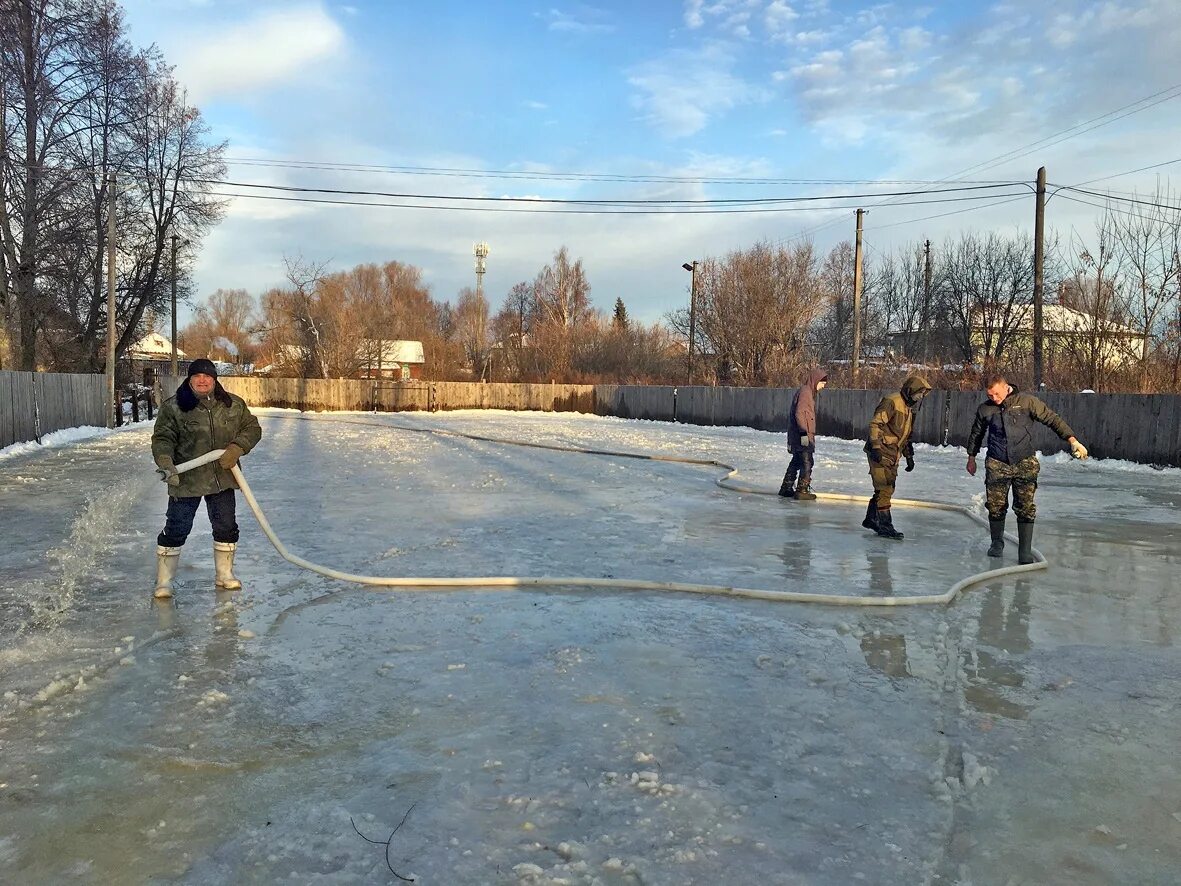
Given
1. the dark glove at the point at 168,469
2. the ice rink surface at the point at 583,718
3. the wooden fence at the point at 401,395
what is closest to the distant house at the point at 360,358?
the wooden fence at the point at 401,395

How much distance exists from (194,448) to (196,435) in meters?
0.09

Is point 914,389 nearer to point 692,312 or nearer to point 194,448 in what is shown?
point 194,448

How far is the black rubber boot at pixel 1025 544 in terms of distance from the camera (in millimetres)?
7207

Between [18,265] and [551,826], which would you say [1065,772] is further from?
[18,265]

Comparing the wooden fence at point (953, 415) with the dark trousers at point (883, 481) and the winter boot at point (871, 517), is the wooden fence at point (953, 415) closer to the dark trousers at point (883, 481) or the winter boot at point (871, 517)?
the winter boot at point (871, 517)

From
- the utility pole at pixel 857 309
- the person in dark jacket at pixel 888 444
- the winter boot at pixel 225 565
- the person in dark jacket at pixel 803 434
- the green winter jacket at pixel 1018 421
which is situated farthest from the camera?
the utility pole at pixel 857 309

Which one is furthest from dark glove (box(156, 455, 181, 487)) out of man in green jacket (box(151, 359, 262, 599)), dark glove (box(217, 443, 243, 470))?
dark glove (box(217, 443, 243, 470))

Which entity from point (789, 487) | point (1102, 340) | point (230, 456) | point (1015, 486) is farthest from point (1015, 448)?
point (1102, 340)

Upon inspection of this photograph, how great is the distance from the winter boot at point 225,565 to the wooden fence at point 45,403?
14.0 m

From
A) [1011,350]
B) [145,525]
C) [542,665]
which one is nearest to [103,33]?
[145,525]

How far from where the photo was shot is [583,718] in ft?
12.1

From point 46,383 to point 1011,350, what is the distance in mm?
31586

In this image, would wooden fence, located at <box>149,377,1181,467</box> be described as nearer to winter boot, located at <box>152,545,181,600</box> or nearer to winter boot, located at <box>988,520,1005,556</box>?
winter boot, located at <box>988,520,1005,556</box>

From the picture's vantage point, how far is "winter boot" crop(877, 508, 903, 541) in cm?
846
